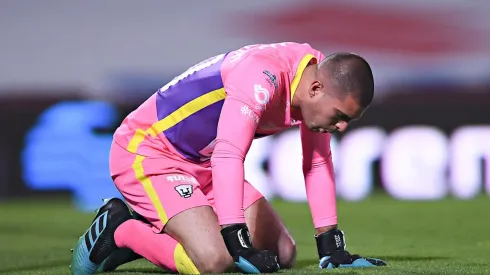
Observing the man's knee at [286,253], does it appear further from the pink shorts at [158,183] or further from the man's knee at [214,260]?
the man's knee at [214,260]

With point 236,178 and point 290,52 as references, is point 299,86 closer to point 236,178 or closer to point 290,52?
point 290,52

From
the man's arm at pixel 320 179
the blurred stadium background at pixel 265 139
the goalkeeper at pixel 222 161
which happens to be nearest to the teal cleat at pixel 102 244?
the goalkeeper at pixel 222 161

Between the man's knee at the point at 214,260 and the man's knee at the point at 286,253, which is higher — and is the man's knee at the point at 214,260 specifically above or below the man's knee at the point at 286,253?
above

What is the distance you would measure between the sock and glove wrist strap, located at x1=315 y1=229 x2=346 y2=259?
1.98 ft

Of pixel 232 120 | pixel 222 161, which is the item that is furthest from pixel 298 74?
pixel 222 161

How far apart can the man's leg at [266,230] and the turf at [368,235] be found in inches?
3.9

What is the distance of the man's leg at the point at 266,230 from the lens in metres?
4.10

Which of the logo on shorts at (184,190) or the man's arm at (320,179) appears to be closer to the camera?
the logo on shorts at (184,190)

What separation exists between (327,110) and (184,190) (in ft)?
2.24

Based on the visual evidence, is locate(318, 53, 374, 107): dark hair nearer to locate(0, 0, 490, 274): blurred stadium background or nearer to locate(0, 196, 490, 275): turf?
locate(0, 196, 490, 275): turf

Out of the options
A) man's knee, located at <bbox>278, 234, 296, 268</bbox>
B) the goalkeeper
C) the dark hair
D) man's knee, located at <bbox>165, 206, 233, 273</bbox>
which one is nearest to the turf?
man's knee, located at <bbox>278, 234, 296, 268</bbox>

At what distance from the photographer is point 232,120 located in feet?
11.1

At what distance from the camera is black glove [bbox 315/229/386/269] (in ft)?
12.6

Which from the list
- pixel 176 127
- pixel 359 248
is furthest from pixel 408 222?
pixel 176 127
